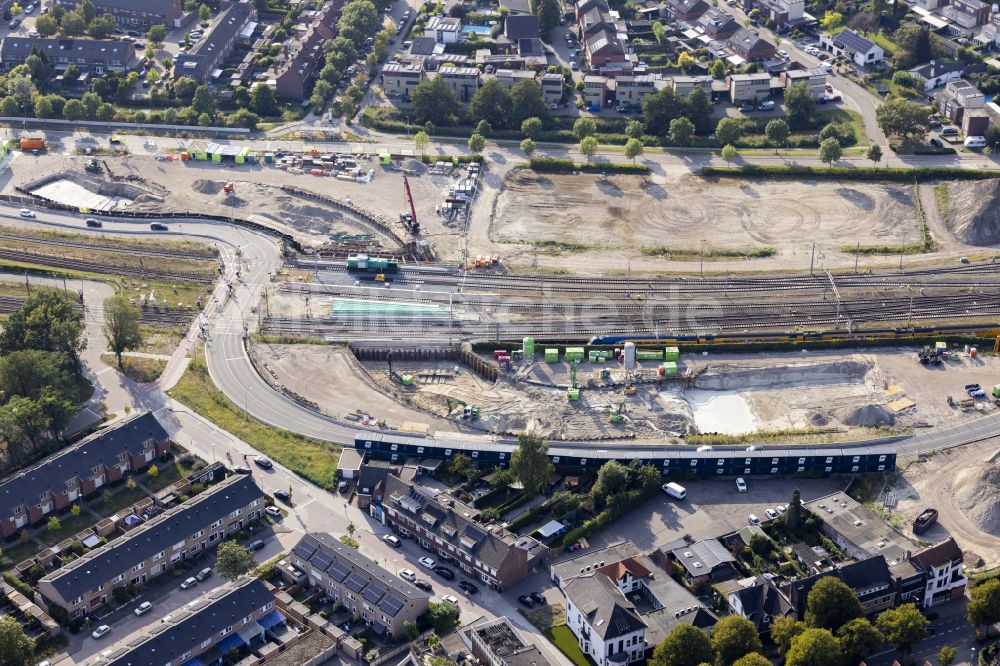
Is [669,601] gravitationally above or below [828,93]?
below

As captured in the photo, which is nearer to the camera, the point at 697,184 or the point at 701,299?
the point at 701,299

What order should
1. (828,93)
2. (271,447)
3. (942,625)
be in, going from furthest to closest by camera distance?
(828,93)
(271,447)
(942,625)

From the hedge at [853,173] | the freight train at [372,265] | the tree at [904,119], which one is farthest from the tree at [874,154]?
the freight train at [372,265]

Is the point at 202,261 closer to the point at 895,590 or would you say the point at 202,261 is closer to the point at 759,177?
the point at 759,177

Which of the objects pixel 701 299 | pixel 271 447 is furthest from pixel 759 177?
pixel 271 447

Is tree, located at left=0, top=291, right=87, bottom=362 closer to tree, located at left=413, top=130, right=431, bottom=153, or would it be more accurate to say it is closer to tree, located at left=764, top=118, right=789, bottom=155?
A: tree, located at left=413, top=130, right=431, bottom=153

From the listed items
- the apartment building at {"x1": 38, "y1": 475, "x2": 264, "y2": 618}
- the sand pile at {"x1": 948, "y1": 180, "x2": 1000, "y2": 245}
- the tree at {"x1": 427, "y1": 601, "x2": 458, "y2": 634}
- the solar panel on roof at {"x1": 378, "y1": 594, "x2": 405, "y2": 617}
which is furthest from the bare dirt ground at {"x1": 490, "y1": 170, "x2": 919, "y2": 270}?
the solar panel on roof at {"x1": 378, "y1": 594, "x2": 405, "y2": 617}

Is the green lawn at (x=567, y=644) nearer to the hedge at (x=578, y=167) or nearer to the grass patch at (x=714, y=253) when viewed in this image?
the grass patch at (x=714, y=253)
